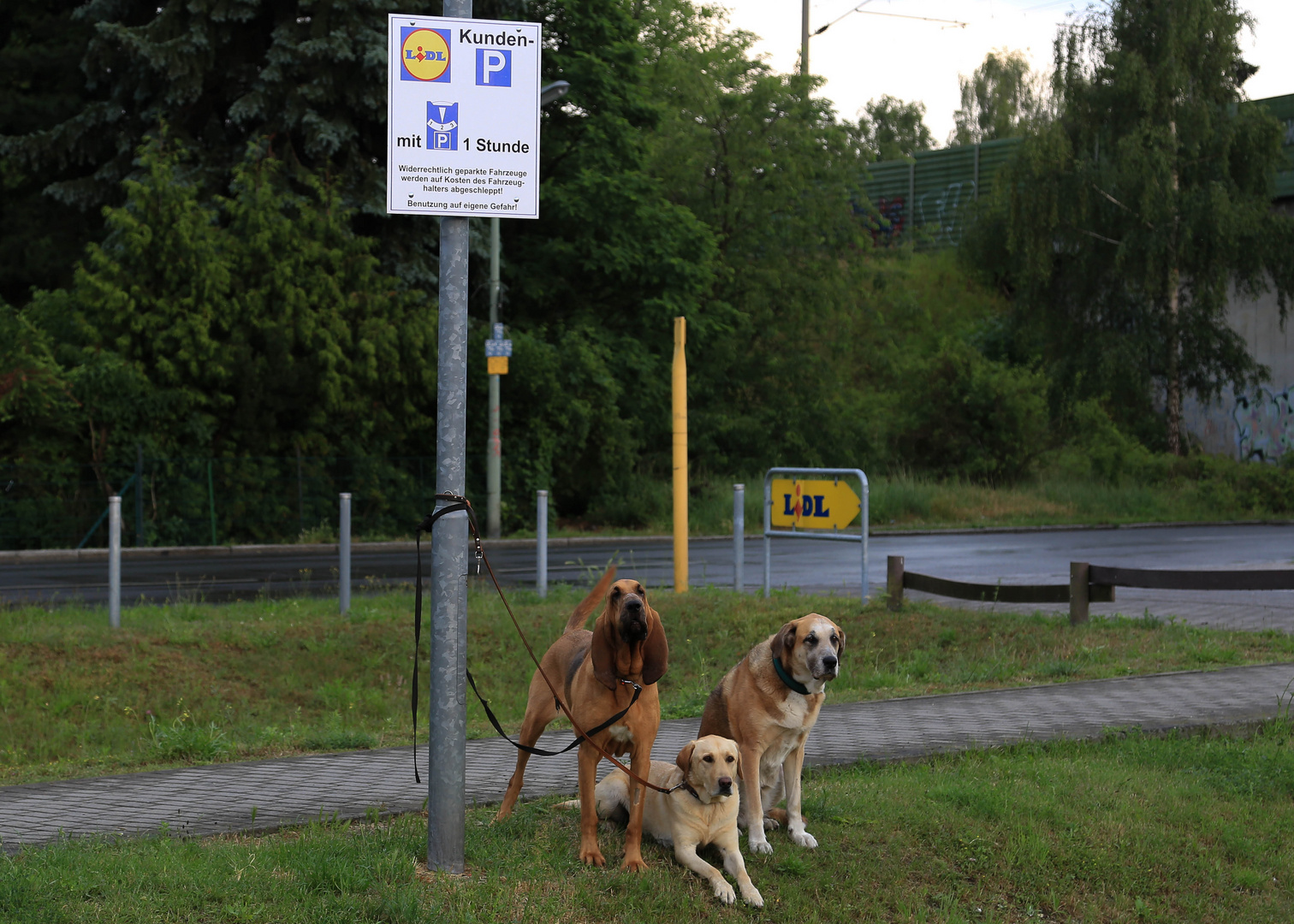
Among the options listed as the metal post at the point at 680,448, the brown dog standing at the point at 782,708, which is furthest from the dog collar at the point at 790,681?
the metal post at the point at 680,448

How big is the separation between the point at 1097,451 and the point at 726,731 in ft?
113

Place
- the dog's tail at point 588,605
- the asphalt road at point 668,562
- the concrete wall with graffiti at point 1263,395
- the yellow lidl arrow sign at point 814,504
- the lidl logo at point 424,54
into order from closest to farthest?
the lidl logo at point 424,54, the dog's tail at point 588,605, the yellow lidl arrow sign at point 814,504, the asphalt road at point 668,562, the concrete wall with graffiti at point 1263,395

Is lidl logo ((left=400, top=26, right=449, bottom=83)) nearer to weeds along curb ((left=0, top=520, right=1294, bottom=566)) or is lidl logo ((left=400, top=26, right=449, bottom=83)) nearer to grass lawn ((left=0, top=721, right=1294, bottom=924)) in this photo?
grass lawn ((left=0, top=721, right=1294, bottom=924))

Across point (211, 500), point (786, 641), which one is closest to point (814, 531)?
point (786, 641)

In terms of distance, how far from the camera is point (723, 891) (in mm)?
5020

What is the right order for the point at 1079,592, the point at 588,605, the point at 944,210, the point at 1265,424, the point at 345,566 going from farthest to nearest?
the point at 944,210, the point at 1265,424, the point at 345,566, the point at 1079,592, the point at 588,605

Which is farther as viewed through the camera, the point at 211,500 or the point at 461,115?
the point at 211,500

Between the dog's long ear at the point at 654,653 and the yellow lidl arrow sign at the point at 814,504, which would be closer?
the dog's long ear at the point at 654,653

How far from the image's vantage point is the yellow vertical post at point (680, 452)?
14336 mm

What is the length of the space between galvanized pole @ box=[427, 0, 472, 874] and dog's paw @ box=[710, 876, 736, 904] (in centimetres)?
103

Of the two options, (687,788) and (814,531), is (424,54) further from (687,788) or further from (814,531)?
(814,531)

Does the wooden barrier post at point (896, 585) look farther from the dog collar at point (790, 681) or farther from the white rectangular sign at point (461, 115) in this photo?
the white rectangular sign at point (461, 115)

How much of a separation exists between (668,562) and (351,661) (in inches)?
361

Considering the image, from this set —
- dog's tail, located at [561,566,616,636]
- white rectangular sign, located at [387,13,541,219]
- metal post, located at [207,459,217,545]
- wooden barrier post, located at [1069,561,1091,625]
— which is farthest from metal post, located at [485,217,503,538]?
white rectangular sign, located at [387,13,541,219]
